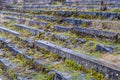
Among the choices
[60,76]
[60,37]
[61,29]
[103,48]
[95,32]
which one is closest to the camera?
[60,76]

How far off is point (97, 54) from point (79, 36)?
985mm

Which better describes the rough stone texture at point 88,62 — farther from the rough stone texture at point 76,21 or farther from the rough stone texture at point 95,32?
the rough stone texture at point 76,21

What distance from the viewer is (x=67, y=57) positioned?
12.6 ft

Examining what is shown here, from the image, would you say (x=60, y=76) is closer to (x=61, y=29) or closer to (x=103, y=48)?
(x=103, y=48)

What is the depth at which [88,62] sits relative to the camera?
3.32 metres

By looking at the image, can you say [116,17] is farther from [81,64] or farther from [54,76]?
[54,76]

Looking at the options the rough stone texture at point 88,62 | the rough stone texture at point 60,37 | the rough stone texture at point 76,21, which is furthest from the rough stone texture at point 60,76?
the rough stone texture at point 76,21

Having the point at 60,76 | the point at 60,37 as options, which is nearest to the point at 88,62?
the point at 60,76

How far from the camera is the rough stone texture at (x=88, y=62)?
9.50 feet

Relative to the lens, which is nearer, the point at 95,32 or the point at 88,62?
the point at 88,62

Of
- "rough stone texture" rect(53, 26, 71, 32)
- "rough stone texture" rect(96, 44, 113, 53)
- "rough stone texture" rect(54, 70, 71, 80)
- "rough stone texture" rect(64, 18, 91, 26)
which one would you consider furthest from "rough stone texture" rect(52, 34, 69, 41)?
"rough stone texture" rect(54, 70, 71, 80)

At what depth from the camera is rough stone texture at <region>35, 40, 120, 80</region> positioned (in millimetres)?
2896

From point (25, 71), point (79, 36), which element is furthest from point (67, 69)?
point (79, 36)

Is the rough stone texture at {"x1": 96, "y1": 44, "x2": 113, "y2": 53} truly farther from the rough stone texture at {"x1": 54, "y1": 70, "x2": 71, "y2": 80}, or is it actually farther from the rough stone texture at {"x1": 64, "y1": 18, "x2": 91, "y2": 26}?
the rough stone texture at {"x1": 64, "y1": 18, "x2": 91, "y2": 26}
